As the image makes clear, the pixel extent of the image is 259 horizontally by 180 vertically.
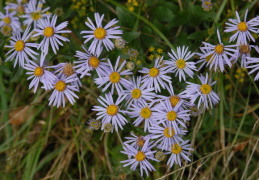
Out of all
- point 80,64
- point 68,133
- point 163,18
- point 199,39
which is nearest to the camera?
point 80,64

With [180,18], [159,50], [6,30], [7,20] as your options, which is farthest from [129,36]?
[7,20]

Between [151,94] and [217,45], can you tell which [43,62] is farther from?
[217,45]

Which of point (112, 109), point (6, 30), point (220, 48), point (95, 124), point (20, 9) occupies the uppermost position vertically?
point (20, 9)

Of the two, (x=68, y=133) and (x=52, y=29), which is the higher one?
(x=52, y=29)

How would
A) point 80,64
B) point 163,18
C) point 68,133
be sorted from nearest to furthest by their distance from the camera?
point 80,64 < point 163,18 < point 68,133

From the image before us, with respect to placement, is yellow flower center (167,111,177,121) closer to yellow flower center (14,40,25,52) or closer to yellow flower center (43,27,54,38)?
yellow flower center (43,27,54,38)

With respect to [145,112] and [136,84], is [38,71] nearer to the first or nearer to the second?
[136,84]

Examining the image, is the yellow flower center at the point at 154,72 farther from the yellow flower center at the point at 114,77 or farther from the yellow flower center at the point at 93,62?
the yellow flower center at the point at 93,62

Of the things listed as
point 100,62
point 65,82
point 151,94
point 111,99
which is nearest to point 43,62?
point 65,82
